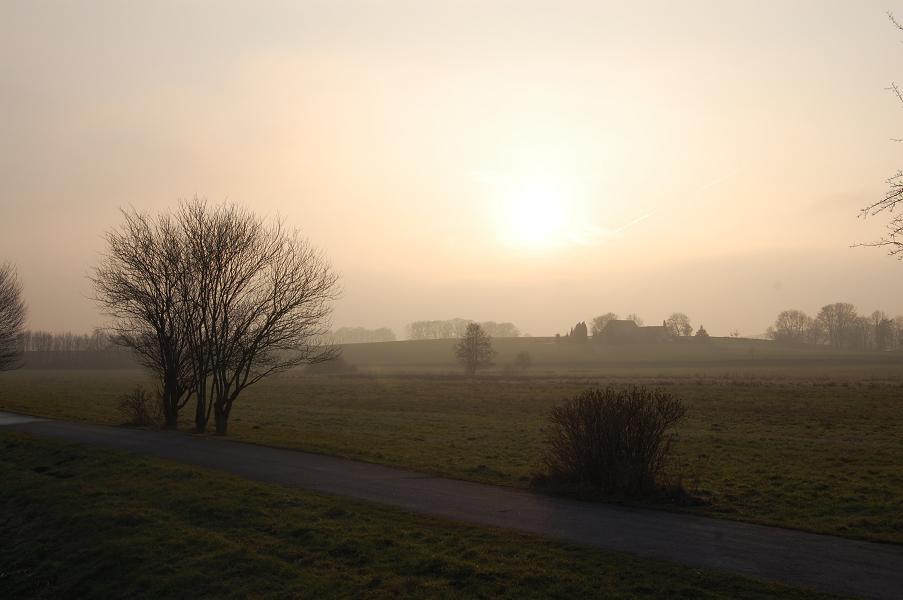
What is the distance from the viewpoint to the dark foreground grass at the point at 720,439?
517 inches

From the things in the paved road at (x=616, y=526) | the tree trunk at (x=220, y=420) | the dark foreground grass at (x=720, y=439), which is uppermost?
the tree trunk at (x=220, y=420)

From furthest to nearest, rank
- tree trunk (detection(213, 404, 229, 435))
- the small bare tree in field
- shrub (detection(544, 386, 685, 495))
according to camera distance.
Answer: the small bare tree in field
tree trunk (detection(213, 404, 229, 435))
shrub (detection(544, 386, 685, 495))

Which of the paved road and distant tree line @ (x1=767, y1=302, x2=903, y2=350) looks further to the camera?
distant tree line @ (x1=767, y1=302, x2=903, y2=350)

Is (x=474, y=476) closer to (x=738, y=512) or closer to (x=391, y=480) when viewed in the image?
Answer: (x=391, y=480)

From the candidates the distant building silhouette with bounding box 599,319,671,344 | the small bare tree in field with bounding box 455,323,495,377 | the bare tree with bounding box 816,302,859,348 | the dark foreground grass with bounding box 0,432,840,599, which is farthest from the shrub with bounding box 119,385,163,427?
the bare tree with bounding box 816,302,859,348

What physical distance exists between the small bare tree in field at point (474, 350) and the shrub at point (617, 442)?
74499mm

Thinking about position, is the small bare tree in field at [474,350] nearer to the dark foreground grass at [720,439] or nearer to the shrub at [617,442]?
the dark foreground grass at [720,439]

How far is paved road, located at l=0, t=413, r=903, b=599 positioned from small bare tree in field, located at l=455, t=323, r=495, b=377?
71.4 m

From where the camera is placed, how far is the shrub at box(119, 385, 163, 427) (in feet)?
92.1

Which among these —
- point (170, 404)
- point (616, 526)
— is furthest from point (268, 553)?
point (170, 404)

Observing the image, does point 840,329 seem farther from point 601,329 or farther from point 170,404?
point 170,404

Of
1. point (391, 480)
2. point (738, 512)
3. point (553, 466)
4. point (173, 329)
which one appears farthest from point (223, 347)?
point (738, 512)

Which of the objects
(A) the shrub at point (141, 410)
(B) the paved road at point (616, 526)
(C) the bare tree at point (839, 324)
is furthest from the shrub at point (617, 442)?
(C) the bare tree at point (839, 324)

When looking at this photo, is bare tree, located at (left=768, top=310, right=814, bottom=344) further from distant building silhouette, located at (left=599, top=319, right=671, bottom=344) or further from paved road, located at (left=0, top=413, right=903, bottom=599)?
paved road, located at (left=0, top=413, right=903, bottom=599)
